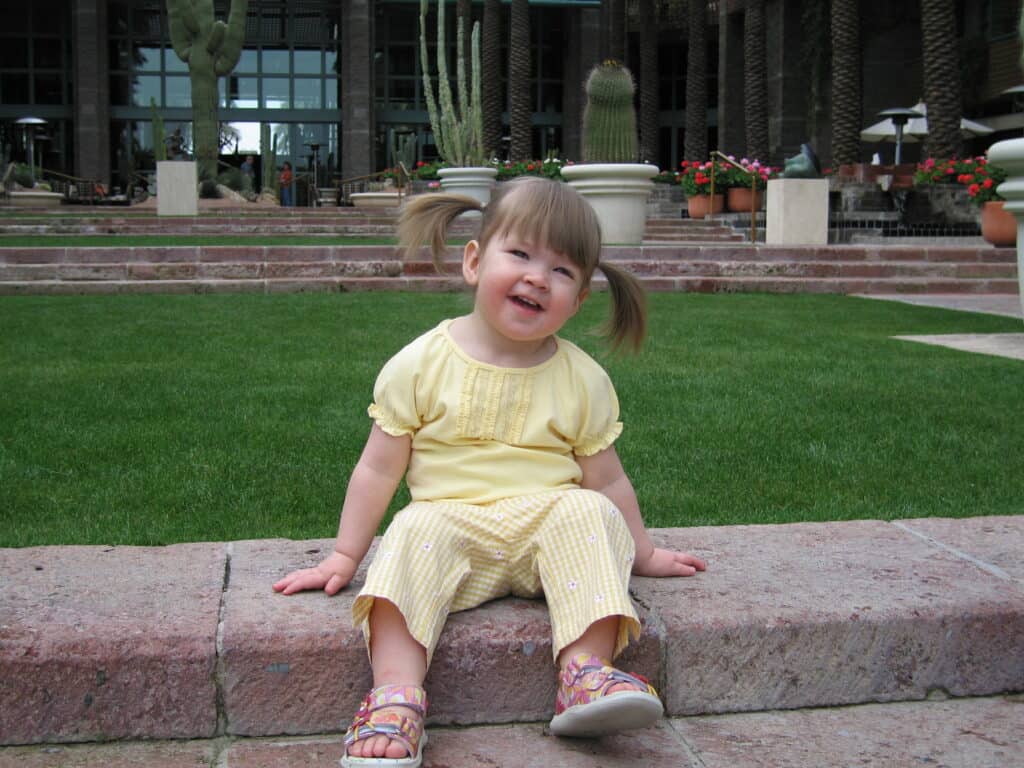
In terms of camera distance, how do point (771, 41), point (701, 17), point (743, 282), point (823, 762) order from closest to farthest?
point (823, 762) → point (743, 282) → point (701, 17) → point (771, 41)

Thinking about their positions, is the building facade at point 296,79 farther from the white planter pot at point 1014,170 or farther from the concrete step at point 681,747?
the concrete step at point 681,747

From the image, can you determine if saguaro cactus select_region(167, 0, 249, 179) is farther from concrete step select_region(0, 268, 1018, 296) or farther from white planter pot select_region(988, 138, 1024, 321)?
white planter pot select_region(988, 138, 1024, 321)

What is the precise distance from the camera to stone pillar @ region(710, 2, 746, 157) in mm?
32812

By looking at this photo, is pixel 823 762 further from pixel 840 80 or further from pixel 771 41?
pixel 771 41

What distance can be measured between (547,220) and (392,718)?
0.92 meters

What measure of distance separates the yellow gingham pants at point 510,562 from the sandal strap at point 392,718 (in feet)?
0.33

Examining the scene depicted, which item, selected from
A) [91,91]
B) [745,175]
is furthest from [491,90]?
[91,91]

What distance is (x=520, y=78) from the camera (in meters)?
28.7

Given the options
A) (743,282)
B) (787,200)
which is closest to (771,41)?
(787,200)

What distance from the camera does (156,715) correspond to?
204cm

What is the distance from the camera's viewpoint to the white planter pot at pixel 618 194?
46.8 ft

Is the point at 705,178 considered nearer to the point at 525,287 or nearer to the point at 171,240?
the point at 171,240

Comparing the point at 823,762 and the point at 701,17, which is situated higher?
the point at 701,17

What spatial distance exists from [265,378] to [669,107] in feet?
118
